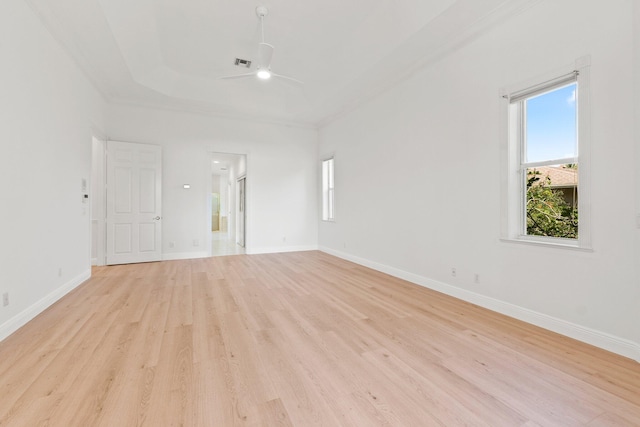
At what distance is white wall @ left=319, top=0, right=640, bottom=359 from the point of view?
2111 millimetres

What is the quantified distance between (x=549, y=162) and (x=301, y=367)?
2819mm

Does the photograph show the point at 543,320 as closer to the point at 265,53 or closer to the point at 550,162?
the point at 550,162

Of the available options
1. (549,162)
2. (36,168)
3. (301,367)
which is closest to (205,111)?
(36,168)

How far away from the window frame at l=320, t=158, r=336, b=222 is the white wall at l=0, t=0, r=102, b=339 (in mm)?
4560

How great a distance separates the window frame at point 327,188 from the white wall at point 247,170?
0.23 metres

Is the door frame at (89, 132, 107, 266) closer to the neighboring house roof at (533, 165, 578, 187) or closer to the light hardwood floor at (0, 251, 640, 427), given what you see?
the light hardwood floor at (0, 251, 640, 427)

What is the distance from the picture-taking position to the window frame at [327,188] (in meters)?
6.78

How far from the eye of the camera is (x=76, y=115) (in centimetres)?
385

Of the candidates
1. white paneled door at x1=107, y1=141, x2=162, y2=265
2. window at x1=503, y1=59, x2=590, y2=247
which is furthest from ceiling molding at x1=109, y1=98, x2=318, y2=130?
window at x1=503, y1=59, x2=590, y2=247

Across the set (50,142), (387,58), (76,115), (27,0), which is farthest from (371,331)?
(76,115)

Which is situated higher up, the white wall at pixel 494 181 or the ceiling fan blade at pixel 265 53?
the ceiling fan blade at pixel 265 53

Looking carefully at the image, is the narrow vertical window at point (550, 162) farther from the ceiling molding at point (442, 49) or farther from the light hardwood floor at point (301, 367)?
the light hardwood floor at point (301, 367)

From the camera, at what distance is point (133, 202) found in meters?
5.36

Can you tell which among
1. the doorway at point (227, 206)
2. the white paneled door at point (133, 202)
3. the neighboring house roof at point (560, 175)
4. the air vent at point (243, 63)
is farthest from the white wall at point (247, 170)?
the neighboring house roof at point (560, 175)
